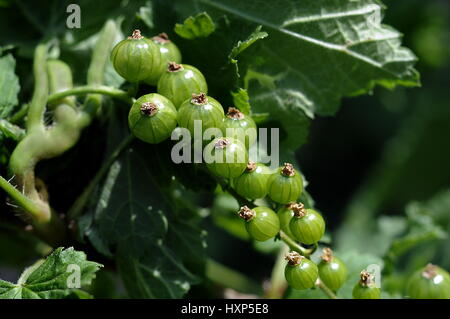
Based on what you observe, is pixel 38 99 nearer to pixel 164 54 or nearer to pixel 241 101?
pixel 164 54

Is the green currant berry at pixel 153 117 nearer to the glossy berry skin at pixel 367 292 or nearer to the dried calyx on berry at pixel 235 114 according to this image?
the dried calyx on berry at pixel 235 114

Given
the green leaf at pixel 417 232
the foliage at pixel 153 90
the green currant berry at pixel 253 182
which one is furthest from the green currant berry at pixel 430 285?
the green currant berry at pixel 253 182

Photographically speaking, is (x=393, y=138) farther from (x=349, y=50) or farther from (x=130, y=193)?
(x=130, y=193)

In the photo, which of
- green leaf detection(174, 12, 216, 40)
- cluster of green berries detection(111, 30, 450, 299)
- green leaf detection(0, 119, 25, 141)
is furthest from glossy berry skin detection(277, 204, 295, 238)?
green leaf detection(0, 119, 25, 141)

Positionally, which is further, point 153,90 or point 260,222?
point 153,90

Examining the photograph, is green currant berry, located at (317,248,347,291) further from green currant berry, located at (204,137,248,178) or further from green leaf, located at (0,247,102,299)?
green leaf, located at (0,247,102,299)

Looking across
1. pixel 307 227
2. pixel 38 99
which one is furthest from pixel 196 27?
pixel 307 227

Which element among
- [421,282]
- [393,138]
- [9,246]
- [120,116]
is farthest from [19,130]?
[393,138]
